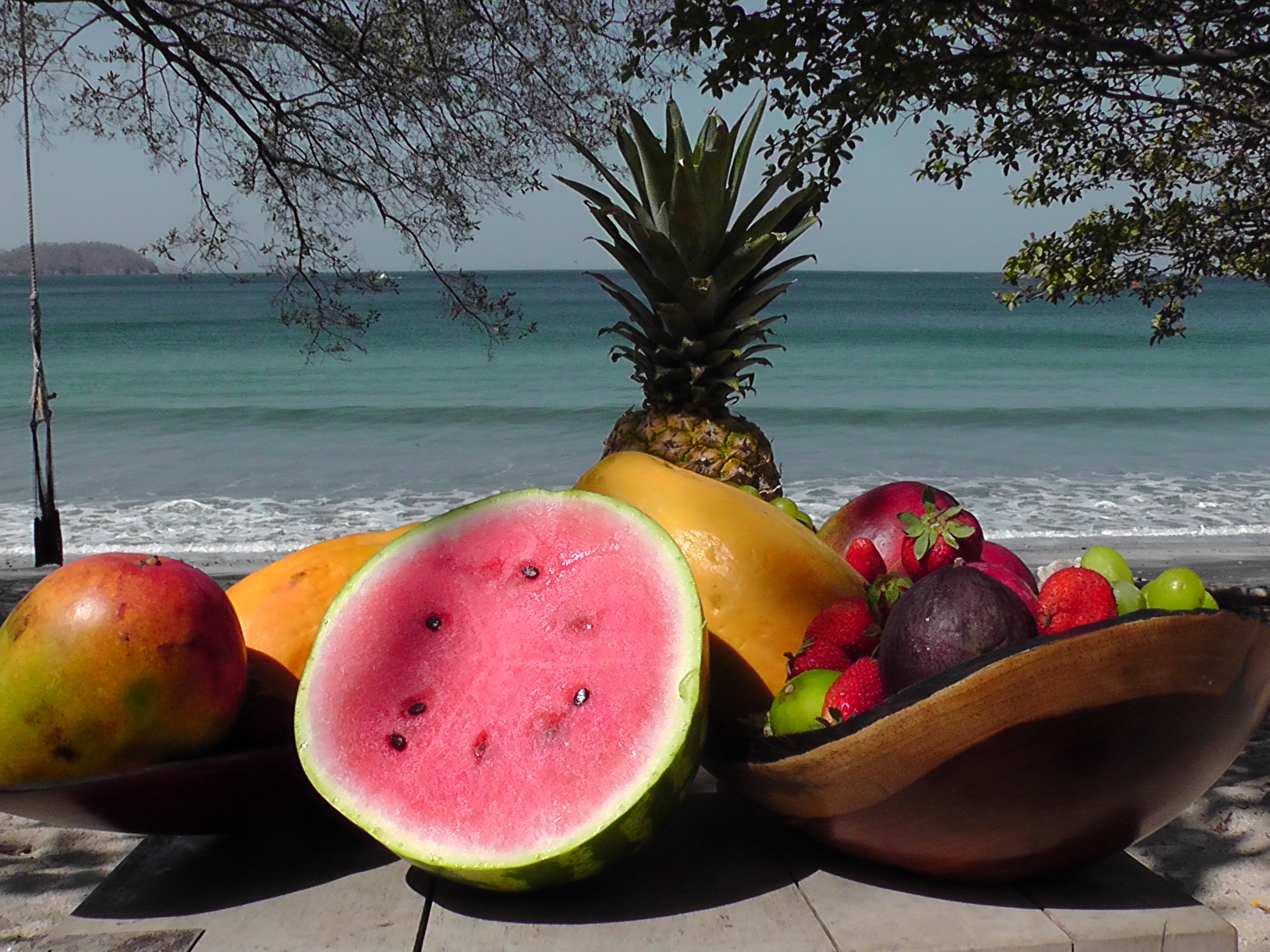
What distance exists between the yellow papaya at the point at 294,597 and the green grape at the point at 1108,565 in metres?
1.03

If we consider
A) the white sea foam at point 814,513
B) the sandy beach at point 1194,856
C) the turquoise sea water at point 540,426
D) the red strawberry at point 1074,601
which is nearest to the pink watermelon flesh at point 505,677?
the red strawberry at point 1074,601

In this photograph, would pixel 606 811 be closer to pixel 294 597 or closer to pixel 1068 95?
pixel 294 597

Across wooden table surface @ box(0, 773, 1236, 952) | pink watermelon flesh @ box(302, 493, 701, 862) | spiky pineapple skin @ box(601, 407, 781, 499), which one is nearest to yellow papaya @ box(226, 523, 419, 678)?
pink watermelon flesh @ box(302, 493, 701, 862)

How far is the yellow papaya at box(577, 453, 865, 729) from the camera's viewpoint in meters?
1.53

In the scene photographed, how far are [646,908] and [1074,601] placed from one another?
0.61 m

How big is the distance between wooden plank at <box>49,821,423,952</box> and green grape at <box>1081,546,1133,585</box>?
3.57 feet

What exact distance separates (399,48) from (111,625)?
6.47 meters

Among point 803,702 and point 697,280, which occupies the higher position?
point 697,280

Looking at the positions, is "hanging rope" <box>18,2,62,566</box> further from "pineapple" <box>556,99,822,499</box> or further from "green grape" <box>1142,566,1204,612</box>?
"green grape" <box>1142,566,1204,612</box>

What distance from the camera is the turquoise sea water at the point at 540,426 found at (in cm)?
1168

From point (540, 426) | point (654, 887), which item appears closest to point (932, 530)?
point (654, 887)

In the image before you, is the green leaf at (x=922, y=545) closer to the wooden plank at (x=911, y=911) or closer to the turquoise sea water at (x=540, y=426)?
the wooden plank at (x=911, y=911)

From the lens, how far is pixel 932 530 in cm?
162

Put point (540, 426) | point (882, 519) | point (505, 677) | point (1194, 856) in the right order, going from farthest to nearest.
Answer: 1. point (540, 426)
2. point (1194, 856)
3. point (882, 519)
4. point (505, 677)
